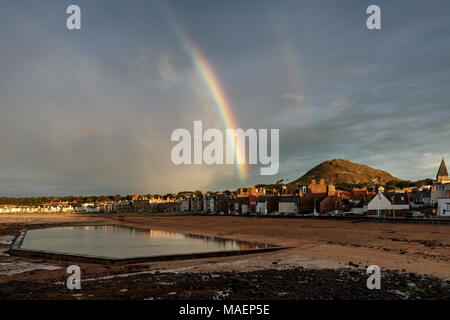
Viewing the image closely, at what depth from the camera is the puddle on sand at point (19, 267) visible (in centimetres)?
1891

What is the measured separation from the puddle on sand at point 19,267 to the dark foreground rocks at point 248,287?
4.19 m

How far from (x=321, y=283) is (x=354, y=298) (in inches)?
89.5

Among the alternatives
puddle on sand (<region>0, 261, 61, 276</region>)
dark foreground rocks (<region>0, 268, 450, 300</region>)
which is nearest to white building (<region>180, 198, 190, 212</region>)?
puddle on sand (<region>0, 261, 61, 276</region>)

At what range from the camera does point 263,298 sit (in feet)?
38.7

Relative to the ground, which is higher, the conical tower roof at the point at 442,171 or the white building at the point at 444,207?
the conical tower roof at the point at 442,171

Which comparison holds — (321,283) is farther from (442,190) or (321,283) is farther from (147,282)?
(442,190)

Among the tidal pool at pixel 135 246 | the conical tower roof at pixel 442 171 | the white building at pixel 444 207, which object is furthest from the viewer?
the conical tower roof at pixel 442 171

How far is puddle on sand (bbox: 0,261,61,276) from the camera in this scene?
18.9 meters

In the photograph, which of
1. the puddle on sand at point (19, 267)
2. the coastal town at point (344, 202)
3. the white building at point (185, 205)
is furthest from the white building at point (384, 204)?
the white building at point (185, 205)

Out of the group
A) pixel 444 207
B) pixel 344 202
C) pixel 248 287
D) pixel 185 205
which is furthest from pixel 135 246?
pixel 185 205

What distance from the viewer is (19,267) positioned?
20.3 m

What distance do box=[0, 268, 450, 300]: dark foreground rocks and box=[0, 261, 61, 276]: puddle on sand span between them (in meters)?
4.19

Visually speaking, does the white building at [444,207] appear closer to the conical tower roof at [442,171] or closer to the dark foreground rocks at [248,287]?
the dark foreground rocks at [248,287]
